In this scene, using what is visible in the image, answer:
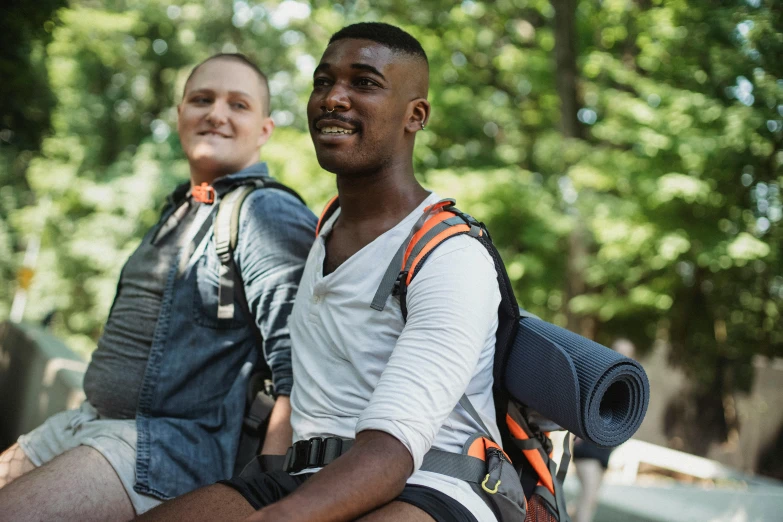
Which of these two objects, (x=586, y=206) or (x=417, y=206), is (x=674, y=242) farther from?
(x=417, y=206)

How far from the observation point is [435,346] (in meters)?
1.67

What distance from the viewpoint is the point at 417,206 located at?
2.17 m

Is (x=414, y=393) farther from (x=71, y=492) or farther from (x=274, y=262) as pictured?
(x=71, y=492)

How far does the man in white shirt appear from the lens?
1580 mm

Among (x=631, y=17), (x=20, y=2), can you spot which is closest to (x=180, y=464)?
(x=20, y=2)

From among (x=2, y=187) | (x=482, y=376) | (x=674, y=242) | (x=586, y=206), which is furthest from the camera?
(x=2, y=187)

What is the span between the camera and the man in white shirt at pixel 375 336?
1580 mm

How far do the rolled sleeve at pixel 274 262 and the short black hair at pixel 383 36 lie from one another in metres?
0.72

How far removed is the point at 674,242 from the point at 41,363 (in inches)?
357

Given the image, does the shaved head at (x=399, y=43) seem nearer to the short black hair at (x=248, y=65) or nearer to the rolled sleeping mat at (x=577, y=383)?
the rolled sleeping mat at (x=577, y=383)

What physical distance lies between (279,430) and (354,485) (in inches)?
36.0

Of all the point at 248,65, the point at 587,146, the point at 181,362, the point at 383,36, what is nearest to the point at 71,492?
the point at 181,362

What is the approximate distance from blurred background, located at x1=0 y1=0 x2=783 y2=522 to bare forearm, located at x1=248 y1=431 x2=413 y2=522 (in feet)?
14.2

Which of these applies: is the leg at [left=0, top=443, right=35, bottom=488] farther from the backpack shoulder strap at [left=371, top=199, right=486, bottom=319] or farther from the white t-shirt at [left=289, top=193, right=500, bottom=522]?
the backpack shoulder strap at [left=371, top=199, right=486, bottom=319]
